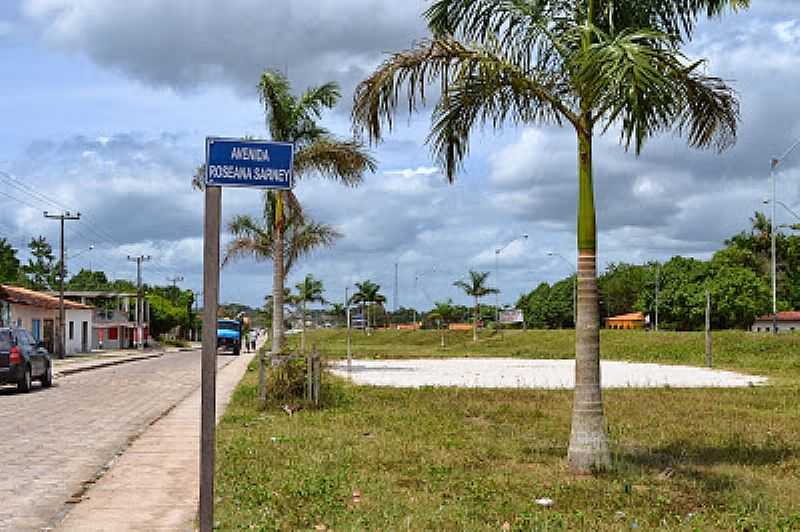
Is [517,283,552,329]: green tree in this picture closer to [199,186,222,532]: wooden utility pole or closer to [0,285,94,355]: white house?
[0,285,94,355]: white house

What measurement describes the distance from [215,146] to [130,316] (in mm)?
110446

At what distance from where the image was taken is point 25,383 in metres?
26.7

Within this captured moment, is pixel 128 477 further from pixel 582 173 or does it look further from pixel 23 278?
pixel 23 278

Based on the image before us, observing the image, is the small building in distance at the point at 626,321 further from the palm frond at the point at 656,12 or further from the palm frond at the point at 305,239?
the palm frond at the point at 656,12

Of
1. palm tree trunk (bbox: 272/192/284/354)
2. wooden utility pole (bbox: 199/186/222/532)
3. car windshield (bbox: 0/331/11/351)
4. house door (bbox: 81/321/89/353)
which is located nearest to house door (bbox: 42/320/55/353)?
house door (bbox: 81/321/89/353)

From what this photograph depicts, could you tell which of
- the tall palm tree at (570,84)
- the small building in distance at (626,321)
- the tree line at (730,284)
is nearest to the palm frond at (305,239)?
the tall palm tree at (570,84)

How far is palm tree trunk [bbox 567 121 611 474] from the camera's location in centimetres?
1078

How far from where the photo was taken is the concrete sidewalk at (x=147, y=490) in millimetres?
8594

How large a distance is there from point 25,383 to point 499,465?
19114 mm

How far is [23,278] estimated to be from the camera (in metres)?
112

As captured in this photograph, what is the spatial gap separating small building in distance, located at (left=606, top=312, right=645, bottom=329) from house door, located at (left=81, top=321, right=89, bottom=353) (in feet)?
211

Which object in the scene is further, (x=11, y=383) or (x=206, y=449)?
(x=11, y=383)

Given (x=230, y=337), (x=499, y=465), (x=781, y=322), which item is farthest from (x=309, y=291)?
(x=499, y=465)

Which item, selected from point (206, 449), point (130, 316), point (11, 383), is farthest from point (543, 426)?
point (130, 316)
